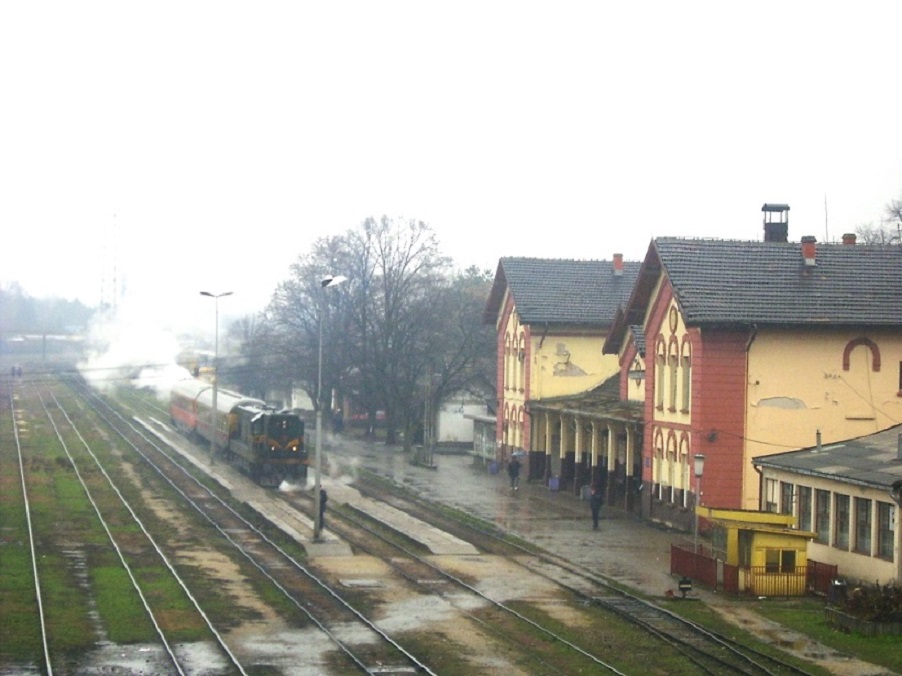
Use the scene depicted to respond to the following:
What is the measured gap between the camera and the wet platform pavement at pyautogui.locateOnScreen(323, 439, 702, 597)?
102 ft

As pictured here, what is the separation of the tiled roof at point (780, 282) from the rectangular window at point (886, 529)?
957 cm

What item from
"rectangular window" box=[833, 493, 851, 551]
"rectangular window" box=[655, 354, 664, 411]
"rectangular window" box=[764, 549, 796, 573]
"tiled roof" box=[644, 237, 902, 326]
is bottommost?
"rectangular window" box=[764, 549, 796, 573]

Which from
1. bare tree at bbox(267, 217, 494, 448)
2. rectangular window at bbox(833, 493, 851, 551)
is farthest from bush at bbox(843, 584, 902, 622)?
bare tree at bbox(267, 217, 494, 448)

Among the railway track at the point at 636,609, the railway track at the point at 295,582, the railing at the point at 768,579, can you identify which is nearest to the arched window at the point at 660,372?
the railway track at the point at 636,609

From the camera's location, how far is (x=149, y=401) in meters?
100

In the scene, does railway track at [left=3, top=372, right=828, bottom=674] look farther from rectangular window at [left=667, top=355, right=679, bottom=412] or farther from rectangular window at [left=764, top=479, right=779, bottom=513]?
rectangular window at [left=667, top=355, right=679, bottom=412]

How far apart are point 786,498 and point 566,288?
24050 millimetres

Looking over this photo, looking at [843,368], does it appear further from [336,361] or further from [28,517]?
[336,361]

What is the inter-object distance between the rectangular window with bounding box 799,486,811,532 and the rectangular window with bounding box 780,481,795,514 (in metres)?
0.52

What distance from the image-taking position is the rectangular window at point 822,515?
93.7 feet

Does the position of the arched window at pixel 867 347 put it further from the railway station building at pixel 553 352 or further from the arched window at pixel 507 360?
the arched window at pixel 507 360

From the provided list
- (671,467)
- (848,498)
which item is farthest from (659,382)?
(848,498)

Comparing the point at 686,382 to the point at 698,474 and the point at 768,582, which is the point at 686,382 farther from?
the point at 768,582

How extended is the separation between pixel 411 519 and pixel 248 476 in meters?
13.7
